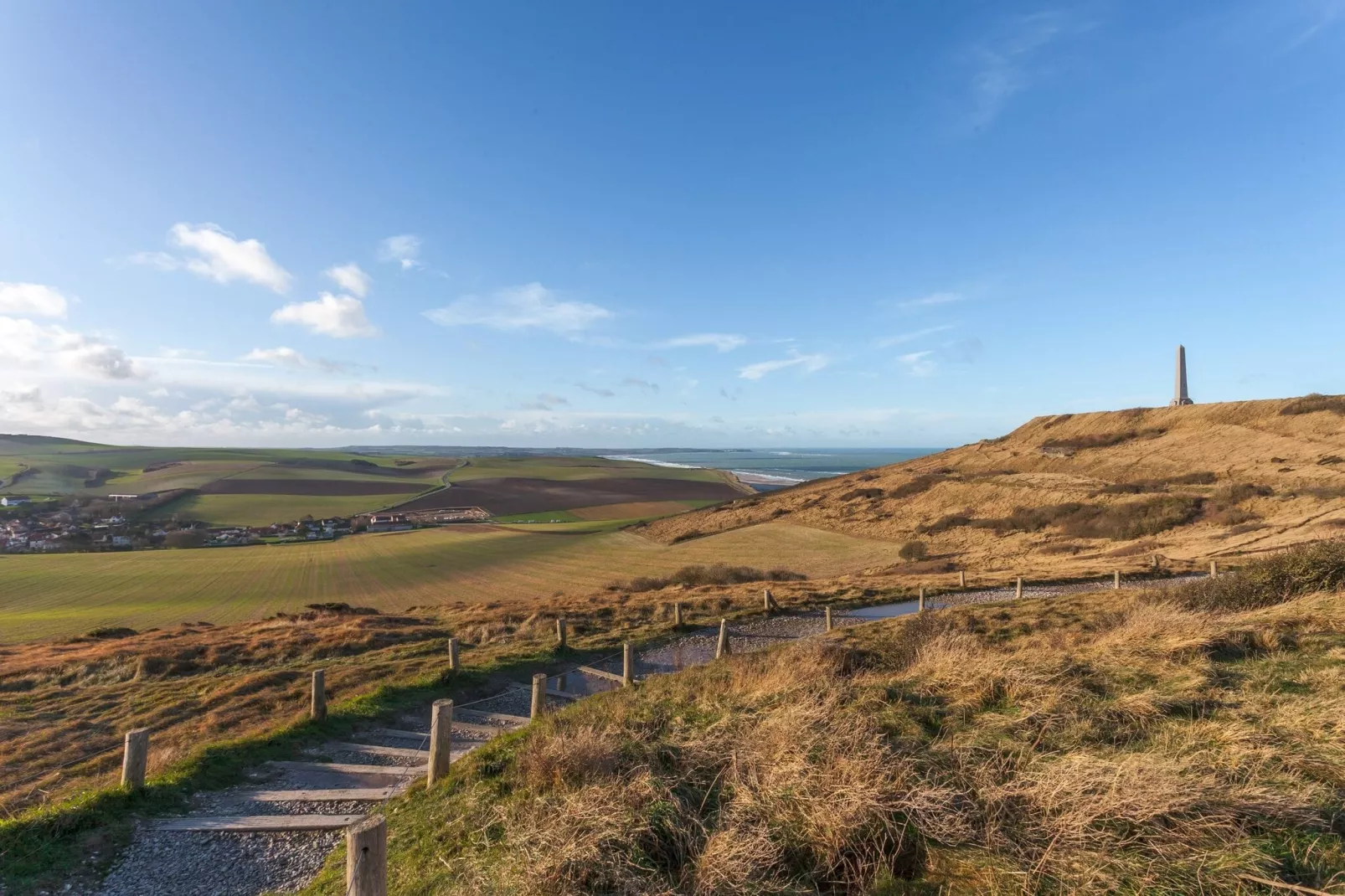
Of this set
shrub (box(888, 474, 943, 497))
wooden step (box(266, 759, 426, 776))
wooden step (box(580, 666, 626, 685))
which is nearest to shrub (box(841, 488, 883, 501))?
shrub (box(888, 474, 943, 497))

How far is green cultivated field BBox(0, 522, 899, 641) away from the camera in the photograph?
134 feet

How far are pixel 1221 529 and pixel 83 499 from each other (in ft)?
448

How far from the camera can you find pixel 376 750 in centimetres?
1088

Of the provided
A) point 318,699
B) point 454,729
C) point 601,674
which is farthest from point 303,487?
point 454,729

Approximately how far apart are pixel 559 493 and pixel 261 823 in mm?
104440

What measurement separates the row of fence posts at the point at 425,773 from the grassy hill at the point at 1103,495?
25.2 metres

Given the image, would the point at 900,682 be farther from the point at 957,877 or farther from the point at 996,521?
the point at 996,521

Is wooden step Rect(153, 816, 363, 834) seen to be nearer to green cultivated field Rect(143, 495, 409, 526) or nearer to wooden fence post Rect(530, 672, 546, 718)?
wooden fence post Rect(530, 672, 546, 718)

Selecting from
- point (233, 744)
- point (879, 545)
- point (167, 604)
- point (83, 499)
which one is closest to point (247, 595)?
point (167, 604)

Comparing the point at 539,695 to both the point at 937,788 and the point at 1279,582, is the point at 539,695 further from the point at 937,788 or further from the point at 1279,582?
the point at 1279,582

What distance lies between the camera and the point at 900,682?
8742mm

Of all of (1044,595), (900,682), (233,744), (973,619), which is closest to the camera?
(900,682)

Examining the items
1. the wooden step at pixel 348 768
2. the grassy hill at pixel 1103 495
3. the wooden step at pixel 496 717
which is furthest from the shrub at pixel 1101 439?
the wooden step at pixel 348 768

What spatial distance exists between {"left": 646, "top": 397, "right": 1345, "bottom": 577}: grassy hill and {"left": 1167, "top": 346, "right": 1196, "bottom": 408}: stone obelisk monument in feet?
10.4
